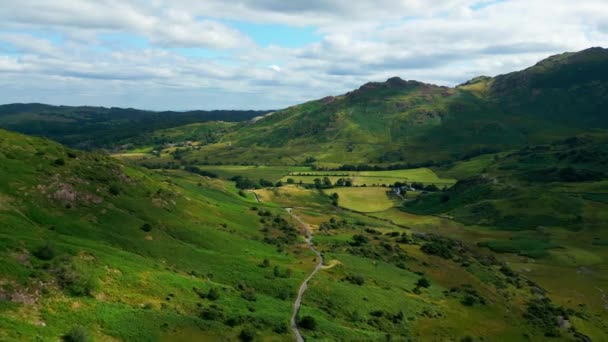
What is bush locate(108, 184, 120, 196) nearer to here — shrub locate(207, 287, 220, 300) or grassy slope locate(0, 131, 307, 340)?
grassy slope locate(0, 131, 307, 340)

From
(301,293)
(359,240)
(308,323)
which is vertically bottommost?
(359,240)

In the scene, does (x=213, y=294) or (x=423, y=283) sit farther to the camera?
(x=423, y=283)

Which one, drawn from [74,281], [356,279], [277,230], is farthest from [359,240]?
[74,281]

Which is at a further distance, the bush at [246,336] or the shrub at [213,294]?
the shrub at [213,294]

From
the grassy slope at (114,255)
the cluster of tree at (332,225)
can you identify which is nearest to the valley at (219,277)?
the grassy slope at (114,255)

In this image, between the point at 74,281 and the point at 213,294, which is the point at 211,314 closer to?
the point at 213,294

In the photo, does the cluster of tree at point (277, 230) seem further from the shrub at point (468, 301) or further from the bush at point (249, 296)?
the shrub at point (468, 301)
